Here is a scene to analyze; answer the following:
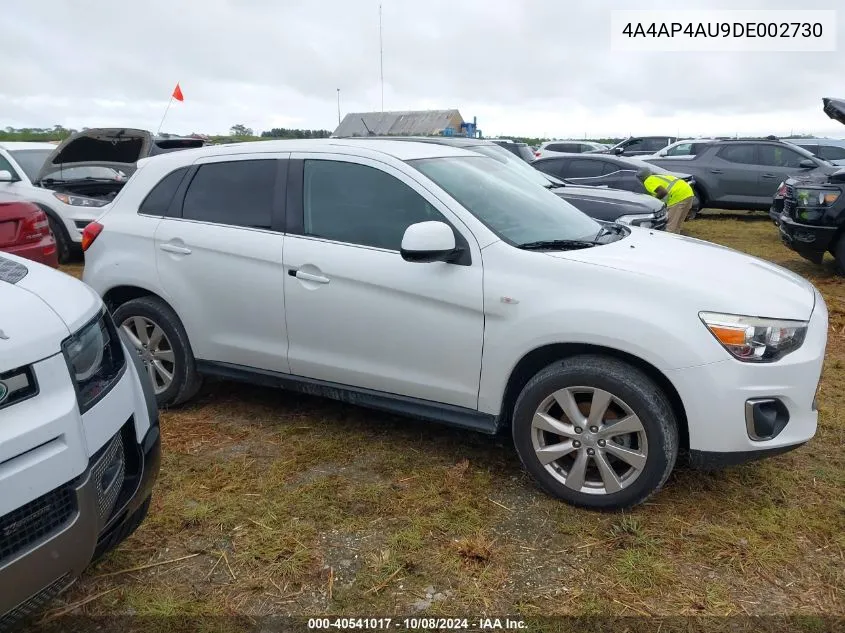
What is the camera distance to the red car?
207 inches

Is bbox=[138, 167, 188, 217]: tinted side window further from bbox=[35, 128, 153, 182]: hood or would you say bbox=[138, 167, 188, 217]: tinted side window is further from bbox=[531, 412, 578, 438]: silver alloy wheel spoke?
bbox=[35, 128, 153, 182]: hood

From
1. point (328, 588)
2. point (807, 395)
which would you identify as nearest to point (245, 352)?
point (328, 588)

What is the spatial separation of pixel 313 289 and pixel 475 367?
3.18 ft

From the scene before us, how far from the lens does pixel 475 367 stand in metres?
3.22

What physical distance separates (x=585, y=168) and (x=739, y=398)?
9.73 m

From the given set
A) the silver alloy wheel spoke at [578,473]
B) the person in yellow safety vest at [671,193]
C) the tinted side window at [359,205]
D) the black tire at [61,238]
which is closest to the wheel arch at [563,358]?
the silver alloy wheel spoke at [578,473]

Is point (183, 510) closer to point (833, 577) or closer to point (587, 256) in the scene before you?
point (587, 256)

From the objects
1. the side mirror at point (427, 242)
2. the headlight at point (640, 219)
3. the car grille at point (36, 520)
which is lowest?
the headlight at point (640, 219)

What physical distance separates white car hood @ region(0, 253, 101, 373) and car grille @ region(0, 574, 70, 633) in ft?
2.10

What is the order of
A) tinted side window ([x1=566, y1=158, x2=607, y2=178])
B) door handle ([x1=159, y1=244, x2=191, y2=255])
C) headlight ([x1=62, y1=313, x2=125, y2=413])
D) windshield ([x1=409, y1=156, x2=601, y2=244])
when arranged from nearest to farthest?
headlight ([x1=62, y1=313, x2=125, y2=413])
windshield ([x1=409, y1=156, x2=601, y2=244])
door handle ([x1=159, y1=244, x2=191, y2=255])
tinted side window ([x1=566, y1=158, x2=607, y2=178])

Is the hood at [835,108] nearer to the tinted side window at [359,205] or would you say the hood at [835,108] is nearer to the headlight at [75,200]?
the tinted side window at [359,205]

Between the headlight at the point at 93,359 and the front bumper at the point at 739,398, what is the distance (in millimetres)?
2161

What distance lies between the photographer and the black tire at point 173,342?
13.4 feet

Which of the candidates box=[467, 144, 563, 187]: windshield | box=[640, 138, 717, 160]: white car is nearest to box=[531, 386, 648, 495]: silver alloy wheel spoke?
box=[467, 144, 563, 187]: windshield
